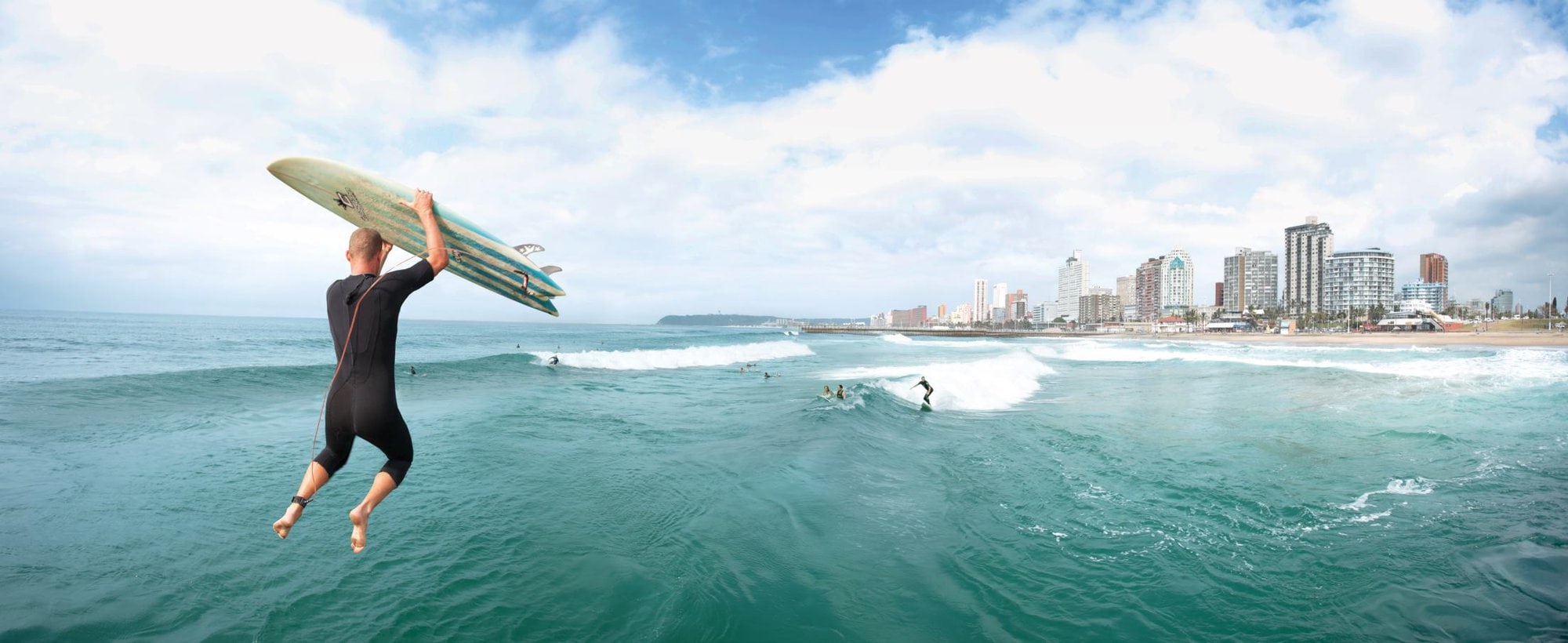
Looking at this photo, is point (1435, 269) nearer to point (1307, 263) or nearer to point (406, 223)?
point (1307, 263)

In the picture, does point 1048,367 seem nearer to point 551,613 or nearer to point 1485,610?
point 1485,610

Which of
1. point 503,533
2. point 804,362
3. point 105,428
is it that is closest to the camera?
point 503,533

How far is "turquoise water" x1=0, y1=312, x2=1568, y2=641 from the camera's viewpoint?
608cm

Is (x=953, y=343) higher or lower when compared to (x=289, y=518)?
lower

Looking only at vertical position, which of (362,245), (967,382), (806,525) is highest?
(362,245)

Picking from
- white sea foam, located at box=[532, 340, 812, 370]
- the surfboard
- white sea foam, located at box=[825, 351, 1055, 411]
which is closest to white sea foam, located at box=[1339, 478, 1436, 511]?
white sea foam, located at box=[825, 351, 1055, 411]

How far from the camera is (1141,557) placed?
295 inches

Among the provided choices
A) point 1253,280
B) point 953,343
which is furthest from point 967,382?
point 1253,280

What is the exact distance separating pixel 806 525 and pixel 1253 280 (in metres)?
236

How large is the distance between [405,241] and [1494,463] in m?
19.2

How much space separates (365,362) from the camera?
350 centimetres

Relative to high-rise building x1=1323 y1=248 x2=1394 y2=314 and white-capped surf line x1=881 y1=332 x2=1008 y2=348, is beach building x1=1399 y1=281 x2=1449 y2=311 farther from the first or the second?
white-capped surf line x1=881 y1=332 x2=1008 y2=348

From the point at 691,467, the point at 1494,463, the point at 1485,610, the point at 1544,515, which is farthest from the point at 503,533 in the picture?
the point at 1494,463

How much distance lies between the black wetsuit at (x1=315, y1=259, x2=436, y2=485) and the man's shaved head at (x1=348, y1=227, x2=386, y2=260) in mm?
174
